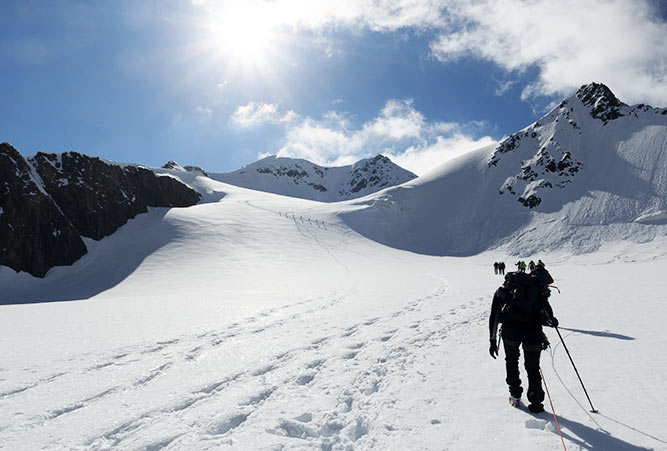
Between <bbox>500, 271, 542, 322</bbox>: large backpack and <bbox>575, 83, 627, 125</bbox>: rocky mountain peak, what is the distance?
91.0 m

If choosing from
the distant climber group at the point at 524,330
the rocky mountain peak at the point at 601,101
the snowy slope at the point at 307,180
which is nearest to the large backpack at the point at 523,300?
the distant climber group at the point at 524,330

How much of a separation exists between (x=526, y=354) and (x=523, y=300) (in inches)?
31.0

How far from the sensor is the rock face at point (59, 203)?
29078 mm

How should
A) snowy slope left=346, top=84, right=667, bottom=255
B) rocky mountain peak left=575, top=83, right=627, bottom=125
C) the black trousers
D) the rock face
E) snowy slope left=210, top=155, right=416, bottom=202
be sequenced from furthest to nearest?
snowy slope left=210, top=155, right=416, bottom=202
rocky mountain peak left=575, top=83, right=627, bottom=125
snowy slope left=346, top=84, right=667, bottom=255
the rock face
the black trousers

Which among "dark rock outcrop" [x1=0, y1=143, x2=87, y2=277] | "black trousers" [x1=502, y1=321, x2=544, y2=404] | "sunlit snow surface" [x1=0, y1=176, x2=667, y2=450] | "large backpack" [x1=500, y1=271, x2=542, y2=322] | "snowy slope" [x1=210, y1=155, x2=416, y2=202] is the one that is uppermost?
"snowy slope" [x1=210, y1=155, x2=416, y2=202]

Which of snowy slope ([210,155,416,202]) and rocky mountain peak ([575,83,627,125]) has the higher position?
snowy slope ([210,155,416,202])

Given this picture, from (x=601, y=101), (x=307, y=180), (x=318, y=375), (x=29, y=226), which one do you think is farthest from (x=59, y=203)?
(x=307, y=180)

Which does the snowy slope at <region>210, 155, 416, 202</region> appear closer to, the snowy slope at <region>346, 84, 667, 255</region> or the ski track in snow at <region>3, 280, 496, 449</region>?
the snowy slope at <region>346, 84, 667, 255</region>

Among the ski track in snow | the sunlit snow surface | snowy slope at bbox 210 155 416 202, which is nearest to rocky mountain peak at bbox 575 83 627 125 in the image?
the sunlit snow surface

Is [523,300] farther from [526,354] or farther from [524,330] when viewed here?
[526,354]

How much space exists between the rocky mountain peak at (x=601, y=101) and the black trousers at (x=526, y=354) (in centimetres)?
9127

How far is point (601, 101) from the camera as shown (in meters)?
71.6

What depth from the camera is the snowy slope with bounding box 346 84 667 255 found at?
4816 cm

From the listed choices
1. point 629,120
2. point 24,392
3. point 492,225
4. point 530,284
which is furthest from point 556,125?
point 24,392
